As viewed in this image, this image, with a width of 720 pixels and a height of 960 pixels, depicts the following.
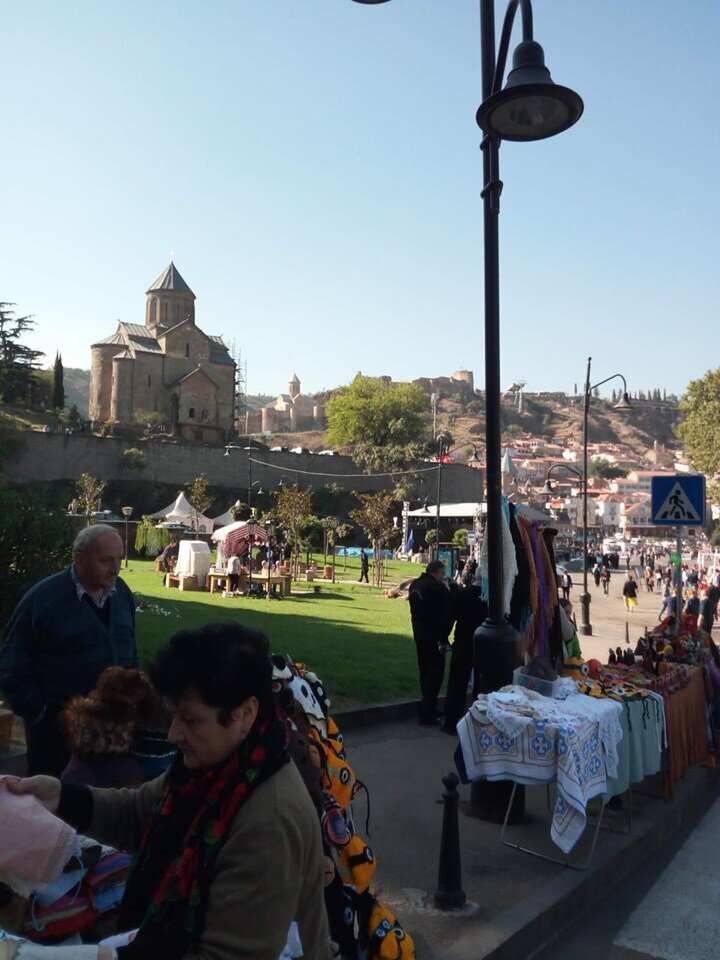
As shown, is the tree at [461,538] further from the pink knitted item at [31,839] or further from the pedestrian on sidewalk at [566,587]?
the pink knitted item at [31,839]

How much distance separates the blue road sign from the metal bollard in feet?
20.6

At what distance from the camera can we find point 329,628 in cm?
1506

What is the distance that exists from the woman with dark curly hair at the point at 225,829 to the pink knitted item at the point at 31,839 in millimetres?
95

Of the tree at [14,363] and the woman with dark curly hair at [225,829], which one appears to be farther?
the tree at [14,363]

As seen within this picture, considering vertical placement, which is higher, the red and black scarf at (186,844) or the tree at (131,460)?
the tree at (131,460)

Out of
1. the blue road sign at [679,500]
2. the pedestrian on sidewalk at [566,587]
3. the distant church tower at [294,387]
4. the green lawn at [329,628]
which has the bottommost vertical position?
the green lawn at [329,628]

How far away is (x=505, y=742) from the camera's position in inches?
198

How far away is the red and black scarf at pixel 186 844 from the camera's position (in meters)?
1.78

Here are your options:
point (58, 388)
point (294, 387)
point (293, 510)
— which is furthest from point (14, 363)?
point (294, 387)

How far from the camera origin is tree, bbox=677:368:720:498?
163ft

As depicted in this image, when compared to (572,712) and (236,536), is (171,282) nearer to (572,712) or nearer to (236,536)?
(236,536)

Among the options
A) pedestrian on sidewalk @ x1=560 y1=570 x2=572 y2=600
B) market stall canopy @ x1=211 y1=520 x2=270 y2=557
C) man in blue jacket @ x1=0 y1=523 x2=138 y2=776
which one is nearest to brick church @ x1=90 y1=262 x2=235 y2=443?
market stall canopy @ x1=211 y1=520 x2=270 y2=557

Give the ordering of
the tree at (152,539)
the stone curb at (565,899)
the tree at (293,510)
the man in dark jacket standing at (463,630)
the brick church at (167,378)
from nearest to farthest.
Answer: the stone curb at (565,899) < the man in dark jacket standing at (463,630) < the tree at (293,510) < the tree at (152,539) < the brick church at (167,378)

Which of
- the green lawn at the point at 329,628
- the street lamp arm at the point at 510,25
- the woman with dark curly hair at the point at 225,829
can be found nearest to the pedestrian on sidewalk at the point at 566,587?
the green lawn at the point at 329,628
